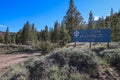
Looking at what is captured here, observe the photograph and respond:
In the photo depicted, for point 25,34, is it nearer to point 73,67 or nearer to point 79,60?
point 79,60

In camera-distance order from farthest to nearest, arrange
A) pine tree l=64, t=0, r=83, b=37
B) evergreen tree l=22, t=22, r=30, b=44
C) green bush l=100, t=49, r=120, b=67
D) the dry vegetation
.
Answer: evergreen tree l=22, t=22, r=30, b=44 → pine tree l=64, t=0, r=83, b=37 → green bush l=100, t=49, r=120, b=67 → the dry vegetation

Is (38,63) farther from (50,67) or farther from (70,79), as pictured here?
(70,79)

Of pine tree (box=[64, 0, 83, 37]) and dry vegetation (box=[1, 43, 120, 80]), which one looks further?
pine tree (box=[64, 0, 83, 37])

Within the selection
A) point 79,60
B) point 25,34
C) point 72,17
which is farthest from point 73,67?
point 25,34

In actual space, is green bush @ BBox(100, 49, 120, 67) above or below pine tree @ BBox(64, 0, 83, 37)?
below

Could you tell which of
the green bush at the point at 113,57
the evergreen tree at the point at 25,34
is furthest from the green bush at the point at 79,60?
the evergreen tree at the point at 25,34

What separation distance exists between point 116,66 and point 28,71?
4090mm

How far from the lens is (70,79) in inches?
359

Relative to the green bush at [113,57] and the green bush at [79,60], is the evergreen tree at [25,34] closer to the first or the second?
the green bush at [79,60]

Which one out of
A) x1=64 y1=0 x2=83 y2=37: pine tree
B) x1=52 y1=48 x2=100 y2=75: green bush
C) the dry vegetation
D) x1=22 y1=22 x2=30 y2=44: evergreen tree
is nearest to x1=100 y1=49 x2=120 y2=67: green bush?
the dry vegetation

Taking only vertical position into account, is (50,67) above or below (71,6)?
below

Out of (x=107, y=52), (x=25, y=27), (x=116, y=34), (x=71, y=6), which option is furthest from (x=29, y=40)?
(x=107, y=52)

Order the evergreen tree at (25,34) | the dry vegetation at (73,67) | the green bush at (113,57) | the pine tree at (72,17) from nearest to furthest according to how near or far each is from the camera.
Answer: the dry vegetation at (73,67)
the green bush at (113,57)
the pine tree at (72,17)
the evergreen tree at (25,34)

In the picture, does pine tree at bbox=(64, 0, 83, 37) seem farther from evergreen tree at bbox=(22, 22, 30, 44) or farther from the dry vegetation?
the dry vegetation
